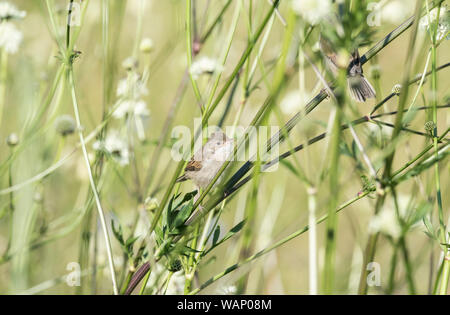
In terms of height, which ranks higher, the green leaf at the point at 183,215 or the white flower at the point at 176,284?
the green leaf at the point at 183,215

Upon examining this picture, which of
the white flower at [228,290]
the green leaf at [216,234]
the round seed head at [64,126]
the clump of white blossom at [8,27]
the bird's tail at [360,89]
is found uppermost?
the clump of white blossom at [8,27]

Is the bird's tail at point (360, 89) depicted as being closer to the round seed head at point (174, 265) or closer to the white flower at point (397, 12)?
the white flower at point (397, 12)

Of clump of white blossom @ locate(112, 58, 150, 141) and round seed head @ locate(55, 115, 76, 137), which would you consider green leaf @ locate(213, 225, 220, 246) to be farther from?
round seed head @ locate(55, 115, 76, 137)

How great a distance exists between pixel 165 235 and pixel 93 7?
155 centimetres

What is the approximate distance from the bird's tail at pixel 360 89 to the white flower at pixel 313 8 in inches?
39.8

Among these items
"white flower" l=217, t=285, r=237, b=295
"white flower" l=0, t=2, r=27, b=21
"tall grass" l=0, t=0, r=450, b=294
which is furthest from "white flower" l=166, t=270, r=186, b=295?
"white flower" l=0, t=2, r=27, b=21

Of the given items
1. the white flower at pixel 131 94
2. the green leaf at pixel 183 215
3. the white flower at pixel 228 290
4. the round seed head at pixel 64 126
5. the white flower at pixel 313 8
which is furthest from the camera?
the round seed head at pixel 64 126

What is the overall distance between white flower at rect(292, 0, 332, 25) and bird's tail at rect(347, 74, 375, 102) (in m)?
1.01

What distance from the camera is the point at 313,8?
787 mm

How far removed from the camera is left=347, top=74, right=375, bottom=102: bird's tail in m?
1.77

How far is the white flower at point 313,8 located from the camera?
0.77 meters

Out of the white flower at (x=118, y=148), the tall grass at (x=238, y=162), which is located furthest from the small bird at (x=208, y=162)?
the white flower at (x=118, y=148)

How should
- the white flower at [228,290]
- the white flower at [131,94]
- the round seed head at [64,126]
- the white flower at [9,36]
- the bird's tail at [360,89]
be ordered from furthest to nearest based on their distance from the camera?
the bird's tail at [360,89] → the round seed head at [64,126] → the white flower at [9,36] → the white flower at [131,94] → the white flower at [228,290]
